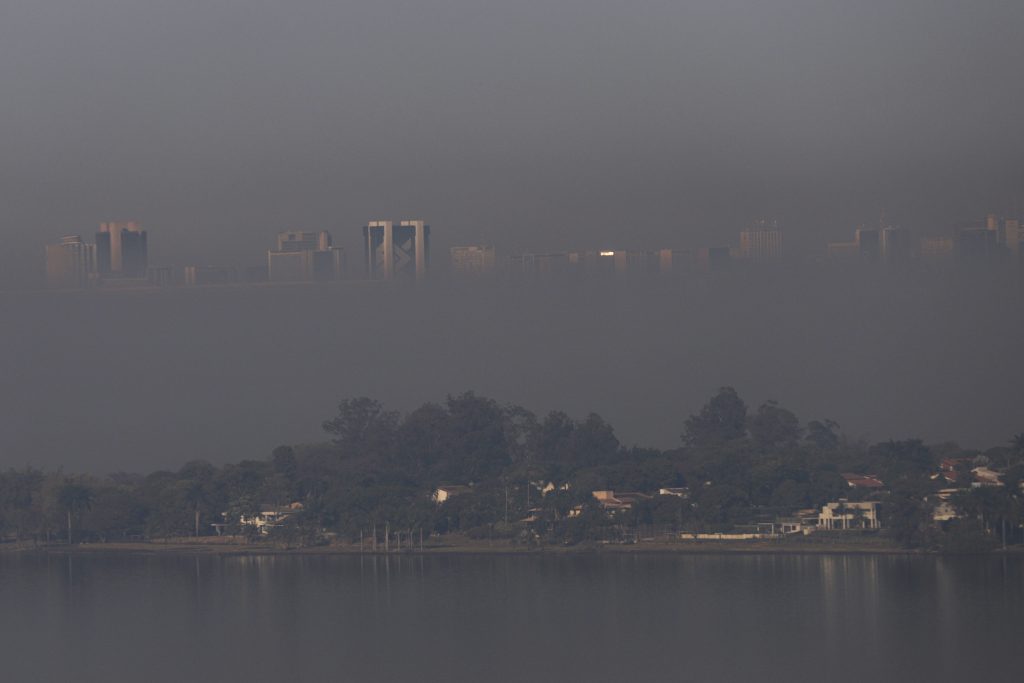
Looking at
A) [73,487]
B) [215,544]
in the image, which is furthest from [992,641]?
[73,487]

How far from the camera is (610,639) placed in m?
18.5

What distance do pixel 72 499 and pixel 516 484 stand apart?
779cm

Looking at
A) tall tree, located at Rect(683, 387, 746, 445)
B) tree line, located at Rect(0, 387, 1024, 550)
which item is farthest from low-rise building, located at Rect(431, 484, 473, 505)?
tall tree, located at Rect(683, 387, 746, 445)

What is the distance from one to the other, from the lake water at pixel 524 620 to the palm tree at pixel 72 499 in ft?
8.99

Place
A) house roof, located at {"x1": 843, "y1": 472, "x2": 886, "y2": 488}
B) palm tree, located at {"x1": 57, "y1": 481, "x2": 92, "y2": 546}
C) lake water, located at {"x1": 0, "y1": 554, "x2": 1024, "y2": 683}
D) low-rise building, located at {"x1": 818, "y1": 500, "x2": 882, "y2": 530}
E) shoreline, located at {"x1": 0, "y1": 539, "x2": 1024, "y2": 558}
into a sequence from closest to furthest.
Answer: lake water, located at {"x1": 0, "y1": 554, "x2": 1024, "y2": 683}
shoreline, located at {"x1": 0, "y1": 539, "x2": 1024, "y2": 558}
low-rise building, located at {"x1": 818, "y1": 500, "x2": 882, "y2": 530}
house roof, located at {"x1": 843, "y1": 472, "x2": 886, "y2": 488}
palm tree, located at {"x1": 57, "y1": 481, "x2": 92, "y2": 546}

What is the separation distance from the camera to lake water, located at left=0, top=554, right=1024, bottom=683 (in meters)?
17.0

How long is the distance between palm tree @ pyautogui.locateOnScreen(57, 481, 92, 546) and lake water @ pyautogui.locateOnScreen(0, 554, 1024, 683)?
2.74 m

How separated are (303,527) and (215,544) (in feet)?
5.43

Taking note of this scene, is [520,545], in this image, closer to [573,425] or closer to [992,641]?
[573,425]

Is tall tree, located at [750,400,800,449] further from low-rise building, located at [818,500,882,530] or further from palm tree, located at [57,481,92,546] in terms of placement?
palm tree, located at [57,481,92,546]

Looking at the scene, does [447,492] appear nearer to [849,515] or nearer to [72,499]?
[72,499]

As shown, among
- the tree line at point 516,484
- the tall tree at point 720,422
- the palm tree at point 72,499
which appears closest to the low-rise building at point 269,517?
the tree line at point 516,484

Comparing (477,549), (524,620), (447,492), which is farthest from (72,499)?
(524,620)

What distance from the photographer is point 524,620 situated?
65.2 feet
